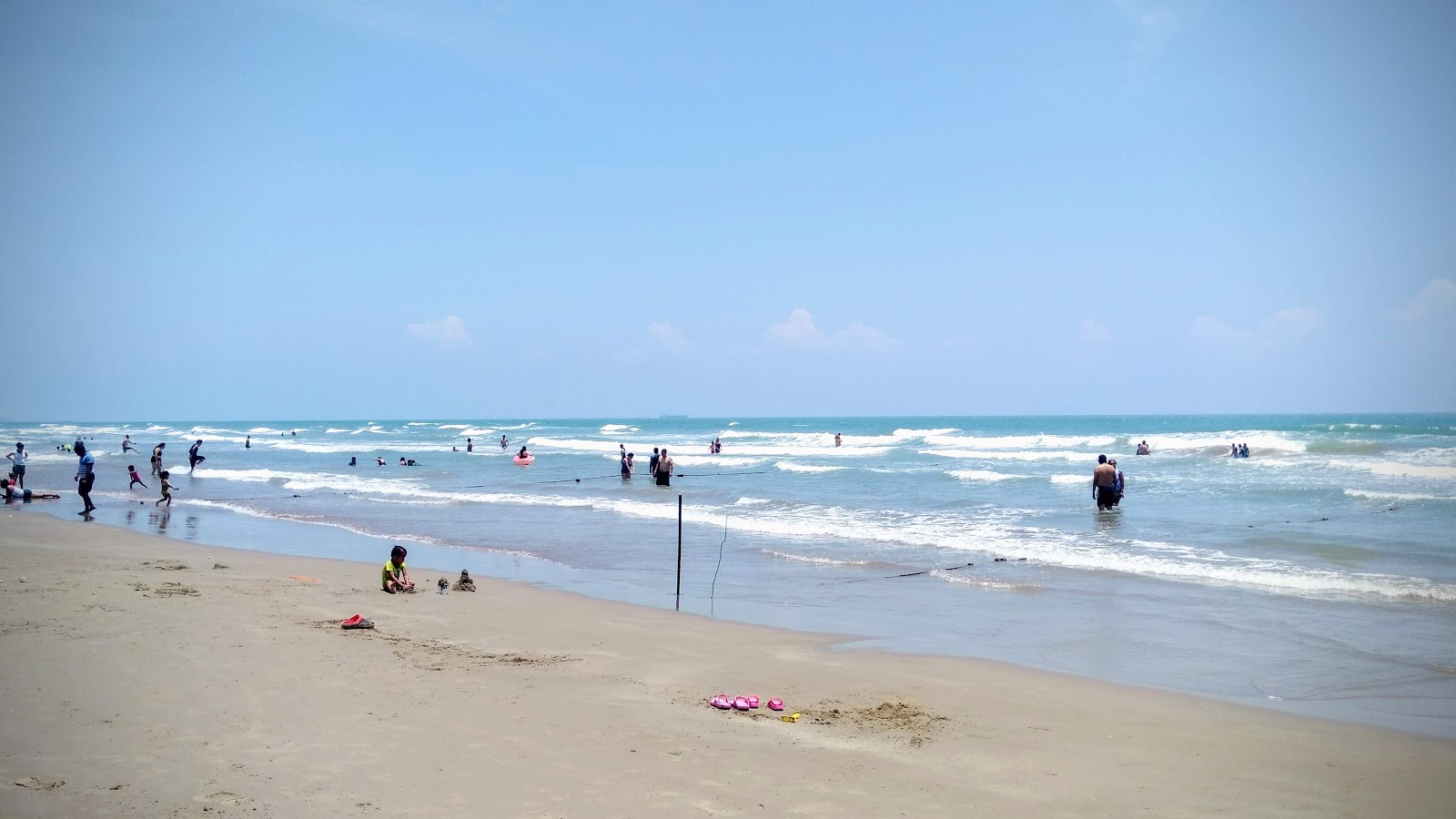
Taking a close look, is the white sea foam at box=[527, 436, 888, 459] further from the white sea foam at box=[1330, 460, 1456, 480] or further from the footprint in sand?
the footprint in sand

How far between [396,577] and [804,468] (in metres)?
25.3

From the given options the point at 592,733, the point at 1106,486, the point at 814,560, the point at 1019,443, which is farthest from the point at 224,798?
the point at 1019,443

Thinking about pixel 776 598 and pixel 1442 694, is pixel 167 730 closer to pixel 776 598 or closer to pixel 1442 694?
pixel 776 598

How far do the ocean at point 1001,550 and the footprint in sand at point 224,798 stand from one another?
5619mm

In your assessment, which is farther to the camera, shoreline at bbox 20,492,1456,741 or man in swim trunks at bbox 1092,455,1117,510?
man in swim trunks at bbox 1092,455,1117,510

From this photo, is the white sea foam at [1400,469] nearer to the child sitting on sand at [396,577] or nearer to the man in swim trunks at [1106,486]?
the man in swim trunks at [1106,486]

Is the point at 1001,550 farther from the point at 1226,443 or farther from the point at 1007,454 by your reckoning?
the point at 1226,443

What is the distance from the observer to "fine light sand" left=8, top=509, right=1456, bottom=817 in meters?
4.60

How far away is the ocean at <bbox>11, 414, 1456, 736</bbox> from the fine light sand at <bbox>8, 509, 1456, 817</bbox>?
1.21 meters

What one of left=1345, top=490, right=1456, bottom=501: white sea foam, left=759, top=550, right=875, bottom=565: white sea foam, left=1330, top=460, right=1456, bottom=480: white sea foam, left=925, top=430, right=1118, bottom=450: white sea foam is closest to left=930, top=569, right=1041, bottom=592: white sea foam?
left=759, top=550, right=875, bottom=565: white sea foam

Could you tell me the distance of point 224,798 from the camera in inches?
171

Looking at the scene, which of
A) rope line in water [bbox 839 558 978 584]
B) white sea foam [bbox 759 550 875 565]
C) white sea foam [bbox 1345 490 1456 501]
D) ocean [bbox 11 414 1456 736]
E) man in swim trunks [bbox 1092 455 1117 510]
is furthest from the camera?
white sea foam [bbox 1345 490 1456 501]

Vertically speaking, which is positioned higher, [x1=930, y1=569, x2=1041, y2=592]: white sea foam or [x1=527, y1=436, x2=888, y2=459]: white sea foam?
[x1=930, y1=569, x2=1041, y2=592]: white sea foam

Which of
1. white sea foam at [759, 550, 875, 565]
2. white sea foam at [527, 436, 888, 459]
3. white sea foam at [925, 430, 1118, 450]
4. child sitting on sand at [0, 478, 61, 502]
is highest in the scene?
white sea foam at [925, 430, 1118, 450]
